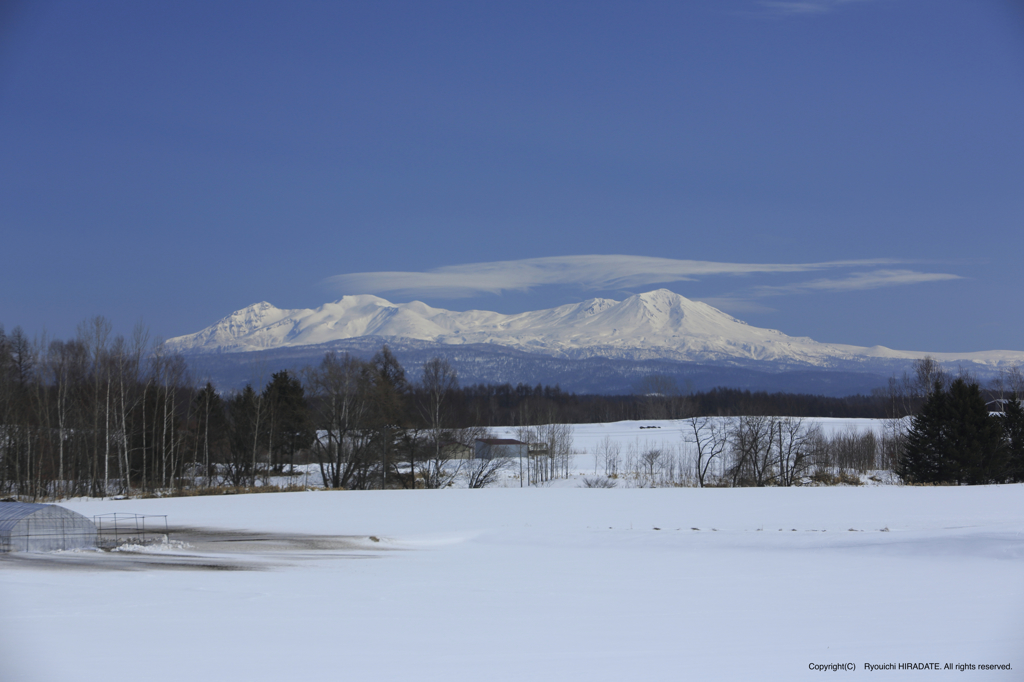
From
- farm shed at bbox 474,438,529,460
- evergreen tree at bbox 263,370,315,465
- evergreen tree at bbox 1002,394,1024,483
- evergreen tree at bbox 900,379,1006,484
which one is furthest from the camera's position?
farm shed at bbox 474,438,529,460

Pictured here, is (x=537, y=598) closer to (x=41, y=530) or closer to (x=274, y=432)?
(x=41, y=530)

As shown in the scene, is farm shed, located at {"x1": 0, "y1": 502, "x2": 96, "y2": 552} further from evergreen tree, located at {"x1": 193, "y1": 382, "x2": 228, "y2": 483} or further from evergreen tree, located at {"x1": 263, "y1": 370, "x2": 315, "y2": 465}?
evergreen tree, located at {"x1": 193, "y1": 382, "x2": 228, "y2": 483}

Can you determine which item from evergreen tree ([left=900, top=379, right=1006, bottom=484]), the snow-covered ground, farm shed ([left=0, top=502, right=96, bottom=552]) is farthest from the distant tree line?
farm shed ([left=0, top=502, right=96, bottom=552])

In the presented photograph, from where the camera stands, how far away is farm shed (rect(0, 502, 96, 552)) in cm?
1812

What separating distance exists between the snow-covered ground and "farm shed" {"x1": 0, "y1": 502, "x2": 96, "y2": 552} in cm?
117

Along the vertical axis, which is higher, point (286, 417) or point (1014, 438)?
point (286, 417)

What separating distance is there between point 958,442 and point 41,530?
42.5 meters

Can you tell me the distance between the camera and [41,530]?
18.5 m

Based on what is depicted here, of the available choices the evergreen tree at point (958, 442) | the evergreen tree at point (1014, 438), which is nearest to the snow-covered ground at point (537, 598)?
the evergreen tree at point (958, 442)

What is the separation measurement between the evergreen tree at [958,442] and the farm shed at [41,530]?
4065 cm

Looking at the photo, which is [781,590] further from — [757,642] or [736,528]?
[736,528]

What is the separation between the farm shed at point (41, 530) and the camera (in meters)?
18.1

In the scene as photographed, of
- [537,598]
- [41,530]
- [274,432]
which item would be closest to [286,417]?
[274,432]

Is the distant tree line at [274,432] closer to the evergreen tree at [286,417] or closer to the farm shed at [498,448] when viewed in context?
the evergreen tree at [286,417]
